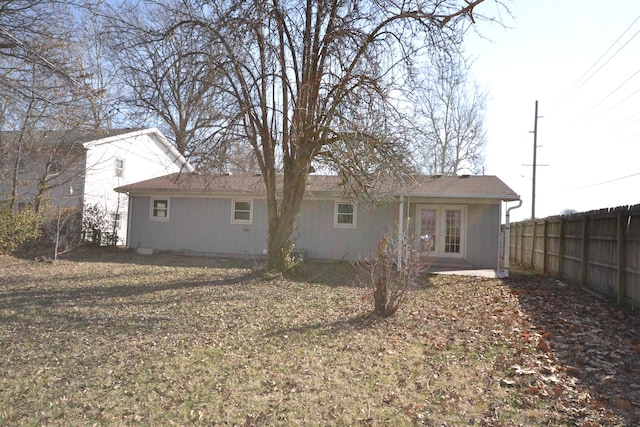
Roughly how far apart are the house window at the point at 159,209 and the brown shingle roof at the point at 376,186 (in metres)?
0.61

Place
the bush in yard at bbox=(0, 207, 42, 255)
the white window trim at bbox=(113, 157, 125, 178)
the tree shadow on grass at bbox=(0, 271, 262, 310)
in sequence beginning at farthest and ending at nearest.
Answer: the white window trim at bbox=(113, 157, 125, 178) < the bush in yard at bbox=(0, 207, 42, 255) < the tree shadow on grass at bbox=(0, 271, 262, 310)

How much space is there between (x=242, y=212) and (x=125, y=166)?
862cm

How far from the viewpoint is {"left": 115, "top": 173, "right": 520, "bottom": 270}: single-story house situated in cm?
1457

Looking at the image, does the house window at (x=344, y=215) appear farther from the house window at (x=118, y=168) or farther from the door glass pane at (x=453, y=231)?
the house window at (x=118, y=168)

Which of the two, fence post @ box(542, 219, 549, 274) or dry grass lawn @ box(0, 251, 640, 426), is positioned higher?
fence post @ box(542, 219, 549, 274)

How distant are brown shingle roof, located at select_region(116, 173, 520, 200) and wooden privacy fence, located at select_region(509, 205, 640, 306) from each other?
191cm

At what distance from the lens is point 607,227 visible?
856 cm

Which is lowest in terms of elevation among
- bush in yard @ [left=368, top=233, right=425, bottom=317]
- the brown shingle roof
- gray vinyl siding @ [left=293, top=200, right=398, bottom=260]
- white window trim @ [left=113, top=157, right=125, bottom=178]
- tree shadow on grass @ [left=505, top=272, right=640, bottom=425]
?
tree shadow on grass @ [left=505, top=272, right=640, bottom=425]

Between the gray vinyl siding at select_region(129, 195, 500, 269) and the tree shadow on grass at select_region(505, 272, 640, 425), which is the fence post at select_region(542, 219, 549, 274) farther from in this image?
the tree shadow on grass at select_region(505, 272, 640, 425)

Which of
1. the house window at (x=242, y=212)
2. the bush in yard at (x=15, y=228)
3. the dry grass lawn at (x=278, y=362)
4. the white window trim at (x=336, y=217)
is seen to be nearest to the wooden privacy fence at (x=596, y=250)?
the dry grass lawn at (x=278, y=362)

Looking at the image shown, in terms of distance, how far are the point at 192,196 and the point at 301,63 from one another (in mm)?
8422

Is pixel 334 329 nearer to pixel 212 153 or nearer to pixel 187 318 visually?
pixel 187 318

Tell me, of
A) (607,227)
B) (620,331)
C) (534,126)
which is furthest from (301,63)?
(534,126)

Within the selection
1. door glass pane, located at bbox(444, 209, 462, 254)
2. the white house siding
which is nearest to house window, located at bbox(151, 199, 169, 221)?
the white house siding
